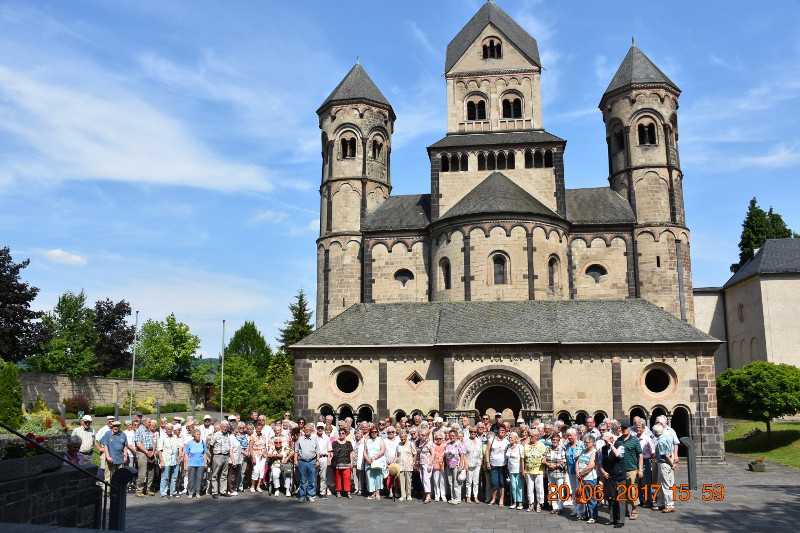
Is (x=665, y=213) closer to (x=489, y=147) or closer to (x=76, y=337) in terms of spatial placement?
(x=489, y=147)

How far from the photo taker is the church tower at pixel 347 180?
41.1 metres

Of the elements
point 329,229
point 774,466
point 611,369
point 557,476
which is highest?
point 329,229

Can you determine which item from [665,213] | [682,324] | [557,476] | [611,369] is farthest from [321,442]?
[665,213]

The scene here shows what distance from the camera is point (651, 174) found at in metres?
40.3

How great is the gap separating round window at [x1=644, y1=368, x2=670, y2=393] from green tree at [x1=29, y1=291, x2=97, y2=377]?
124 ft

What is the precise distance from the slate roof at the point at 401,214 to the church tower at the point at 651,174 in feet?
41.9

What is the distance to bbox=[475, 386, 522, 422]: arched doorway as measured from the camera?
28969 mm

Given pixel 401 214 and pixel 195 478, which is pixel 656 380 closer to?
pixel 401 214

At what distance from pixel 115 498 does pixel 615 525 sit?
9286 mm

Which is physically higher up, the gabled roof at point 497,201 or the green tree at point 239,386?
the gabled roof at point 497,201

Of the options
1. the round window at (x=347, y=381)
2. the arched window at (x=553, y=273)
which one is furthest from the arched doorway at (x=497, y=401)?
the arched window at (x=553, y=273)

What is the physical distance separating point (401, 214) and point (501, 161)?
23.5ft

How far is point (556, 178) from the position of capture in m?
39.1

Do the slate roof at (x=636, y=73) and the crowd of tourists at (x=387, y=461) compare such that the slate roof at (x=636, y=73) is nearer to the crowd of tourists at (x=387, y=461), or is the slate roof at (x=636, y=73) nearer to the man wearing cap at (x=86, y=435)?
the crowd of tourists at (x=387, y=461)
